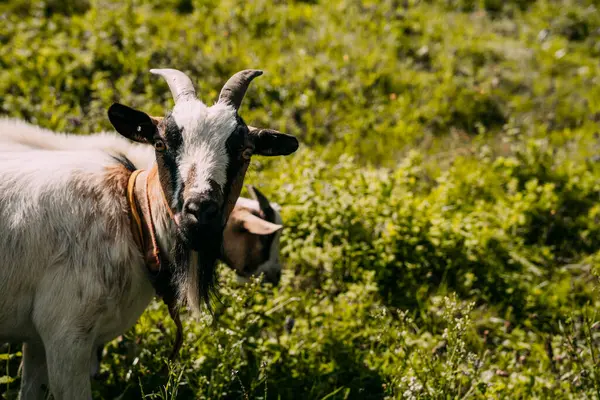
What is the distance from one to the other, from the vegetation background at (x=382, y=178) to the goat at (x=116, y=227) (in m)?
0.50

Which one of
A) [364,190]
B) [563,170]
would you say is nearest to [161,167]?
[364,190]

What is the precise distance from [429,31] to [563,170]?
319 cm

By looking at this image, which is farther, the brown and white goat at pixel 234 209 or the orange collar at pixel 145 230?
the brown and white goat at pixel 234 209

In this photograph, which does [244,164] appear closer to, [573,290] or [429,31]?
[573,290]

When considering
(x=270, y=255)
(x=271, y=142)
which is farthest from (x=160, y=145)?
(x=270, y=255)

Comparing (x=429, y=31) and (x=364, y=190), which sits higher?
(x=429, y=31)

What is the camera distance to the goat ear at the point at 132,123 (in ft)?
11.1

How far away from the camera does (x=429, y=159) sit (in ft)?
23.3

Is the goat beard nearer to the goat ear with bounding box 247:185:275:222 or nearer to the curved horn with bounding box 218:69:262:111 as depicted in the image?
the curved horn with bounding box 218:69:262:111

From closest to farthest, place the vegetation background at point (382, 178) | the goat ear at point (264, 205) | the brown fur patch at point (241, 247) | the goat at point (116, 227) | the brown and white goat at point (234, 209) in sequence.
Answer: the goat at point (116, 227) → the brown and white goat at point (234, 209) → the vegetation background at point (382, 178) → the brown fur patch at point (241, 247) → the goat ear at point (264, 205)

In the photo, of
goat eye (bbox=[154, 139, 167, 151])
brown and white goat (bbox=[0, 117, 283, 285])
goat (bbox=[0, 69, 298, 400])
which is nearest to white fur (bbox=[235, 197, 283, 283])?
brown and white goat (bbox=[0, 117, 283, 285])

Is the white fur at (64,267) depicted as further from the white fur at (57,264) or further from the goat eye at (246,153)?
the goat eye at (246,153)

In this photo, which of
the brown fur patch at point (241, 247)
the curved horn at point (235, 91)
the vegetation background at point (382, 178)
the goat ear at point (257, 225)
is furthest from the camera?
the brown fur patch at point (241, 247)

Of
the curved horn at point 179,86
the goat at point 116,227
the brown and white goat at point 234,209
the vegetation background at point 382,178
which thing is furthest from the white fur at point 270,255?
the curved horn at point 179,86
